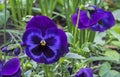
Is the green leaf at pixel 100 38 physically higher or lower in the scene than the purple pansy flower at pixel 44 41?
lower

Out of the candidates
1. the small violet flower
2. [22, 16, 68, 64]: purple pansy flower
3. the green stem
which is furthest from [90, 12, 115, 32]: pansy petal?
[22, 16, 68, 64]: purple pansy flower

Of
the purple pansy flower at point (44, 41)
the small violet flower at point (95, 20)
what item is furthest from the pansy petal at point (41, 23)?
the small violet flower at point (95, 20)

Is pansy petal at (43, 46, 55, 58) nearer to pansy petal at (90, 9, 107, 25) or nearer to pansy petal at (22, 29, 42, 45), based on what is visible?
pansy petal at (22, 29, 42, 45)

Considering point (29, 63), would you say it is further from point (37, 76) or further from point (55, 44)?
point (55, 44)

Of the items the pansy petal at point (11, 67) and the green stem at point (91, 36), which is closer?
the pansy petal at point (11, 67)

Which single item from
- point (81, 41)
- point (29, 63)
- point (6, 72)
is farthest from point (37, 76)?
point (81, 41)

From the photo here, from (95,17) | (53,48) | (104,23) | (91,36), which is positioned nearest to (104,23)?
(104,23)

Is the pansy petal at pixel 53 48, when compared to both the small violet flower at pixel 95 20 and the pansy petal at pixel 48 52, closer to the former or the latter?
the pansy petal at pixel 48 52
